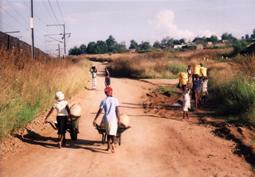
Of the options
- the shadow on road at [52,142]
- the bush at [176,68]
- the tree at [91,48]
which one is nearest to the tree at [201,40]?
the tree at [91,48]

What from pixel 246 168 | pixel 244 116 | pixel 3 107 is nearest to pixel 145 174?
pixel 246 168

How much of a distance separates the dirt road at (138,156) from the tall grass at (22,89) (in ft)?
2.41

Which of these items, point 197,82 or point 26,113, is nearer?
point 26,113

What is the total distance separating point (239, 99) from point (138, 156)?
7171mm

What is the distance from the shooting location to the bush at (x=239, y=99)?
607 inches

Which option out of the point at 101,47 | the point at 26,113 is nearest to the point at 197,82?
the point at 26,113

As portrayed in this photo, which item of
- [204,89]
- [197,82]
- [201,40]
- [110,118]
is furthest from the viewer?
[201,40]

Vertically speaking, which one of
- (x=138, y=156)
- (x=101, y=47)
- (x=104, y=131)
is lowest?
(x=138, y=156)

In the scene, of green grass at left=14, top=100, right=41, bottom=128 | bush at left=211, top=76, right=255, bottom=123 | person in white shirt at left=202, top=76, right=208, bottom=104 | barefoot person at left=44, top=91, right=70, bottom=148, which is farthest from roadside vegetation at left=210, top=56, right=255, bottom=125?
green grass at left=14, top=100, right=41, bottom=128

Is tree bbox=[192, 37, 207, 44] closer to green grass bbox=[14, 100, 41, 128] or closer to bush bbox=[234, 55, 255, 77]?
bush bbox=[234, 55, 255, 77]

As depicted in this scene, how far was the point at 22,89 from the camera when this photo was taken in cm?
1394

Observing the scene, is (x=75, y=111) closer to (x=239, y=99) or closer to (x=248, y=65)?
(x=239, y=99)

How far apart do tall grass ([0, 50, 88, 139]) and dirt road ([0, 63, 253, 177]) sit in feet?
2.41

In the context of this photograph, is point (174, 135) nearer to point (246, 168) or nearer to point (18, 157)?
point (246, 168)
